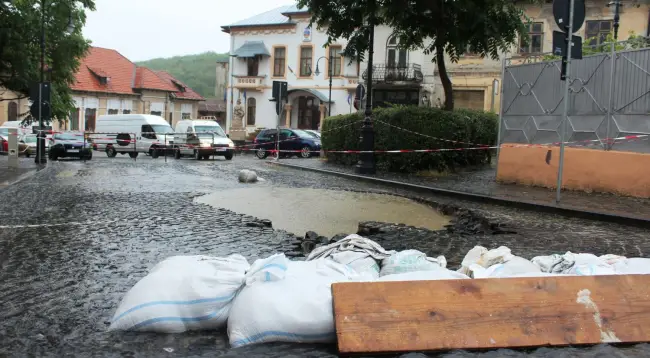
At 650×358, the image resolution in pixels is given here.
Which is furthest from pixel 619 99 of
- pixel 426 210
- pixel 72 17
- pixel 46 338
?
pixel 72 17

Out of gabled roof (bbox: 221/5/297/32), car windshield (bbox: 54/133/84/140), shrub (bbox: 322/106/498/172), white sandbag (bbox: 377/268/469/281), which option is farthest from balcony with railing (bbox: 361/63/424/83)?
white sandbag (bbox: 377/268/469/281)

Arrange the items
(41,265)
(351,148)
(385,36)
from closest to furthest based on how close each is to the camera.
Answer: (41,265) < (351,148) < (385,36)

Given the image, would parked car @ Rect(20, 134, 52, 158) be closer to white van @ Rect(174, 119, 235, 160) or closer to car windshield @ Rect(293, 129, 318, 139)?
white van @ Rect(174, 119, 235, 160)

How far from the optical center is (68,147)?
90.6ft

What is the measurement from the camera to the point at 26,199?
11266 mm

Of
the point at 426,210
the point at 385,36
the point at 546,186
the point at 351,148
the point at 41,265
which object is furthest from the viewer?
the point at 385,36

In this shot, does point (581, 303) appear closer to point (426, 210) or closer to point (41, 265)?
point (41, 265)

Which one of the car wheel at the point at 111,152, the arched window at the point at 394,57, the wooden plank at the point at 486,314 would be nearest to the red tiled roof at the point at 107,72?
the car wheel at the point at 111,152

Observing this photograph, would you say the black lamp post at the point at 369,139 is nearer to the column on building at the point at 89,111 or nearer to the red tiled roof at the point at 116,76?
the column on building at the point at 89,111

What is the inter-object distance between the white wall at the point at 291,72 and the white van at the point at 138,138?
17997mm

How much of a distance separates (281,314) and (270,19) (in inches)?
2041

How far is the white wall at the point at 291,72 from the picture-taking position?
160 ft

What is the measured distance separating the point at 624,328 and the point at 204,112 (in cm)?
7378

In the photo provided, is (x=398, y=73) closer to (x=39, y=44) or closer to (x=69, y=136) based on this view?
(x=69, y=136)
